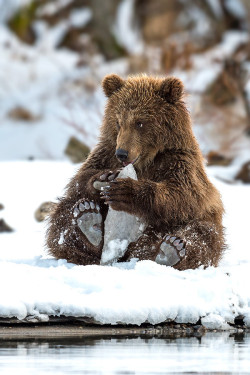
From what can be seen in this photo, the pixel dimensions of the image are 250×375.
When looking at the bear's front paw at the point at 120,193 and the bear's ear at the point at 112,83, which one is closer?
the bear's front paw at the point at 120,193

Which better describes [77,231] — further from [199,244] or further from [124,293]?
[124,293]

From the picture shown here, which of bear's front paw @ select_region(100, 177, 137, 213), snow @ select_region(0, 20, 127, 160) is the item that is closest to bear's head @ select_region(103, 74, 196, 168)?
bear's front paw @ select_region(100, 177, 137, 213)

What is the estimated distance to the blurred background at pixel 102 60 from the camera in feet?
55.1

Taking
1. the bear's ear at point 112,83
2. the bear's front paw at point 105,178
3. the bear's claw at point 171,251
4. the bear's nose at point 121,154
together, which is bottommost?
the bear's claw at point 171,251

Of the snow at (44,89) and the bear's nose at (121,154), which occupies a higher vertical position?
the snow at (44,89)

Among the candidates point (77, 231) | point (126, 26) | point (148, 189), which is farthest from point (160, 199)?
point (126, 26)

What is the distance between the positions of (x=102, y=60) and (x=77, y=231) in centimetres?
1611

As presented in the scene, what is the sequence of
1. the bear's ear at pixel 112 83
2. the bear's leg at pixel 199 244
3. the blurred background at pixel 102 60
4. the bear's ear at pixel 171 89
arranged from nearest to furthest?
1. the bear's leg at pixel 199 244
2. the bear's ear at pixel 171 89
3. the bear's ear at pixel 112 83
4. the blurred background at pixel 102 60

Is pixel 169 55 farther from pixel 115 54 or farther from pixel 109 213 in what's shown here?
pixel 109 213

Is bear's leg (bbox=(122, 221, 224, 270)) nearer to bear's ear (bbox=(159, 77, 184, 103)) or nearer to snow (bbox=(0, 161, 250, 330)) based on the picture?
snow (bbox=(0, 161, 250, 330))

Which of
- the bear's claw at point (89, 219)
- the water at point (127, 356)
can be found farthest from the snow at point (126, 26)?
the water at point (127, 356)

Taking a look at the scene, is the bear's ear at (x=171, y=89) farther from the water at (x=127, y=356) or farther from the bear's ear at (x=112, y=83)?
the water at (x=127, y=356)

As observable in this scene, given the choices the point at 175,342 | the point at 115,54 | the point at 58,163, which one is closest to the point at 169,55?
the point at 58,163

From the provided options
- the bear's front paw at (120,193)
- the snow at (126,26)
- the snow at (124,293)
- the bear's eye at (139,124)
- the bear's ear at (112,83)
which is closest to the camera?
the snow at (124,293)
